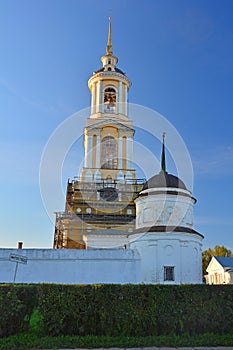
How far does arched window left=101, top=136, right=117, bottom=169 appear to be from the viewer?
134ft

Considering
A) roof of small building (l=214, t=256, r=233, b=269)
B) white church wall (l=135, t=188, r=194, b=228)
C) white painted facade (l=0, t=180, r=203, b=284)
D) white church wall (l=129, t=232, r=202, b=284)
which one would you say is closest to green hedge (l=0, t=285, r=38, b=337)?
white painted facade (l=0, t=180, r=203, b=284)

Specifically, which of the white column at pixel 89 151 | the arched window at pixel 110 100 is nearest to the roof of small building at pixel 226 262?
the white column at pixel 89 151

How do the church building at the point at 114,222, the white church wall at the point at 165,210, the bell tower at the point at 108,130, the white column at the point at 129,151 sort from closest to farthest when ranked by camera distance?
the church building at the point at 114,222 → the white church wall at the point at 165,210 → the bell tower at the point at 108,130 → the white column at the point at 129,151

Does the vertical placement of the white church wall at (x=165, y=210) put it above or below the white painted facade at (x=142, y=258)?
above

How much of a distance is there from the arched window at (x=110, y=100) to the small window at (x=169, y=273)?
23.9m

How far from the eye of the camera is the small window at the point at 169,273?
79.7 ft

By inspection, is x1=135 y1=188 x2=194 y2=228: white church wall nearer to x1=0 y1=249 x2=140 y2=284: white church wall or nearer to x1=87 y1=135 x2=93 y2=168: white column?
x1=0 y1=249 x2=140 y2=284: white church wall

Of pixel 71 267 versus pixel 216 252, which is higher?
pixel 216 252

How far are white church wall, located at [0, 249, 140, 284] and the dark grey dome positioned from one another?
632 centimetres

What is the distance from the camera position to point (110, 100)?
146 ft

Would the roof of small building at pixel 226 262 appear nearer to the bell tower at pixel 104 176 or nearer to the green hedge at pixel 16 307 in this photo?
the bell tower at pixel 104 176

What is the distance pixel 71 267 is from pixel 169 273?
6406mm

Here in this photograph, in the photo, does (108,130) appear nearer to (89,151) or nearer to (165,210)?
(89,151)

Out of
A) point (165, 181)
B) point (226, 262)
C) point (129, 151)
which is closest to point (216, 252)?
point (226, 262)
